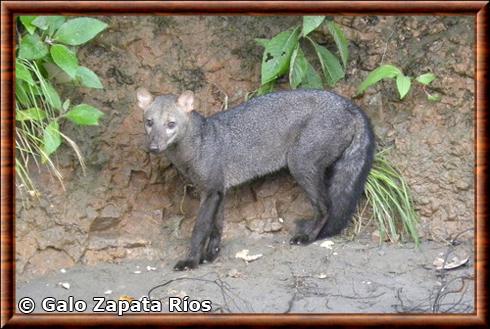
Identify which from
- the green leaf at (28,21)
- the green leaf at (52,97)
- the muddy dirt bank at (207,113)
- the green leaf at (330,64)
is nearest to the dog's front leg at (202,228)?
the muddy dirt bank at (207,113)

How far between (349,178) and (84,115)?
2.48 m

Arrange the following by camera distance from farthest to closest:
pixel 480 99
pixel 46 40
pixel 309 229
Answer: pixel 309 229, pixel 46 40, pixel 480 99

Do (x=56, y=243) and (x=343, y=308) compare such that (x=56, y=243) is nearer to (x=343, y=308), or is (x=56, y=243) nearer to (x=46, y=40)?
(x=46, y=40)

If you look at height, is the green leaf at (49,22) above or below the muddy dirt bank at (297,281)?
above

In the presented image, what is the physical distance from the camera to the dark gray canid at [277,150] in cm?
775

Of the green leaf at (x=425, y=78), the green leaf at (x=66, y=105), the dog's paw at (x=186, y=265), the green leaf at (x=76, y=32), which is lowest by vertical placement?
the dog's paw at (x=186, y=265)

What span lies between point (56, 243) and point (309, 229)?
2326 millimetres

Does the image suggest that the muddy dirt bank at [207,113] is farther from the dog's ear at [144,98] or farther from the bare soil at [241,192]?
the dog's ear at [144,98]

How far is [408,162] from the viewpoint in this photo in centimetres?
819

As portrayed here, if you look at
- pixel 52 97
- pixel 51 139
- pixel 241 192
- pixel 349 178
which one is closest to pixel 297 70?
pixel 349 178

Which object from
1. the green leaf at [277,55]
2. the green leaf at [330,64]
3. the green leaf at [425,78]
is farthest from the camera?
the green leaf at [330,64]

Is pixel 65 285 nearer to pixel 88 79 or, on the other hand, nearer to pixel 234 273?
pixel 234 273

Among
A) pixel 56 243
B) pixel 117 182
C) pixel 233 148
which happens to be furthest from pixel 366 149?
pixel 56 243

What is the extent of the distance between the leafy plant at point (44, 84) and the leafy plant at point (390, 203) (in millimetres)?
2634
